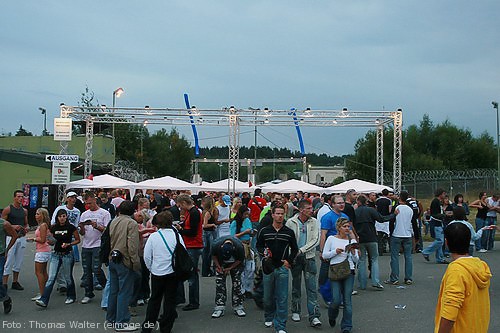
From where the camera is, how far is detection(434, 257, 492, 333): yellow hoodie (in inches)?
133

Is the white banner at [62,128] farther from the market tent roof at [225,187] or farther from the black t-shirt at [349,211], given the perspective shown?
the black t-shirt at [349,211]

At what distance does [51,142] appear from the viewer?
4569 cm

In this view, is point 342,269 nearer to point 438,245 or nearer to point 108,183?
point 438,245

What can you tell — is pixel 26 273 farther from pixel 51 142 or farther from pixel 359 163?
pixel 359 163

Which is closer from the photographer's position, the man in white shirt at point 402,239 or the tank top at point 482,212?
the man in white shirt at point 402,239

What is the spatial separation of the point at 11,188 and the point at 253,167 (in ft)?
66.9

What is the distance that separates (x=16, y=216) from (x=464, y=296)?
29.0 feet

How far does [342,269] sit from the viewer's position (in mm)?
6992

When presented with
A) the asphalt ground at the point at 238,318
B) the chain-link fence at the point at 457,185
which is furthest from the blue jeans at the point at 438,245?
the chain-link fence at the point at 457,185

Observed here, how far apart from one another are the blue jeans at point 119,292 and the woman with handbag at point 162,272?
1.72 feet

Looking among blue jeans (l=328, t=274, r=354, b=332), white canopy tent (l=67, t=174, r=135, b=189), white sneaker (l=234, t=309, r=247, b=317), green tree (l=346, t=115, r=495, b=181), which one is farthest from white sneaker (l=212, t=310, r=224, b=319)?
green tree (l=346, t=115, r=495, b=181)

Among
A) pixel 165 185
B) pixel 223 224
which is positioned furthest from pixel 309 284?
pixel 165 185

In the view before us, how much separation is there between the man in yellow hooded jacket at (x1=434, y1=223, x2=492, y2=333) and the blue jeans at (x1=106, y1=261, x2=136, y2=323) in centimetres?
479

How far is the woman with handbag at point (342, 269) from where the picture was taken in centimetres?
691
